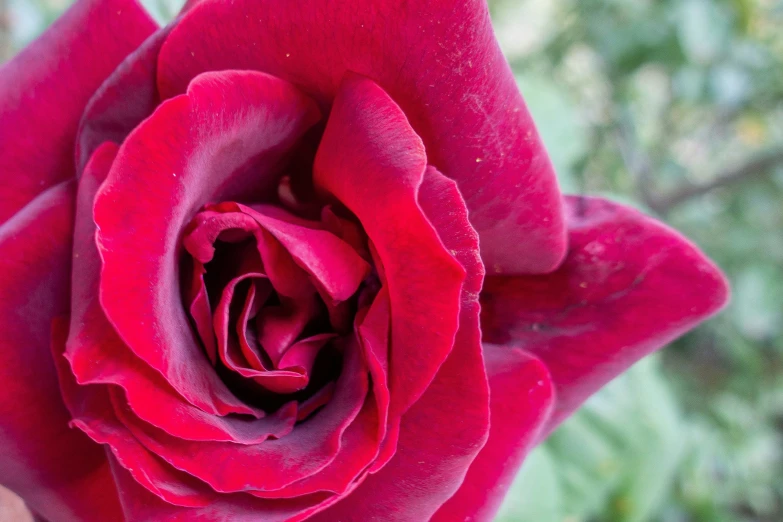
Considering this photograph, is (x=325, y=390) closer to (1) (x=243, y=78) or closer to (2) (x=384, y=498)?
(2) (x=384, y=498)

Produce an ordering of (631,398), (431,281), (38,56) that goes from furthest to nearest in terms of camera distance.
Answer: (631,398)
(38,56)
(431,281)

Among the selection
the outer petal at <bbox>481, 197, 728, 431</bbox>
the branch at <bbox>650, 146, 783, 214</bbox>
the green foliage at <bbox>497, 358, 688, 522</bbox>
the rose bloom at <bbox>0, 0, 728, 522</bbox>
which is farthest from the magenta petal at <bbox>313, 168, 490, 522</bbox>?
the branch at <bbox>650, 146, 783, 214</bbox>

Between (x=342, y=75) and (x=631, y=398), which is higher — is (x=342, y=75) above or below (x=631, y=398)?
above

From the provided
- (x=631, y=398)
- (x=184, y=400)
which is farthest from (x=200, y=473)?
(x=631, y=398)

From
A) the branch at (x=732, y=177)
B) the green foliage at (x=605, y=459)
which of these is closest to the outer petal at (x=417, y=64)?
the green foliage at (x=605, y=459)

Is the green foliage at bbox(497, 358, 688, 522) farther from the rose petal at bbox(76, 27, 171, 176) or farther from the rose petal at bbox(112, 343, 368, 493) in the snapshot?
the rose petal at bbox(76, 27, 171, 176)

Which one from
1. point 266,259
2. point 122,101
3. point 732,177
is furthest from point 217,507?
point 732,177

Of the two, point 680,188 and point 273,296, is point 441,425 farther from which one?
point 680,188

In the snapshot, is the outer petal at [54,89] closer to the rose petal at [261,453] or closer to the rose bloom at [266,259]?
the rose bloom at [266,259]
